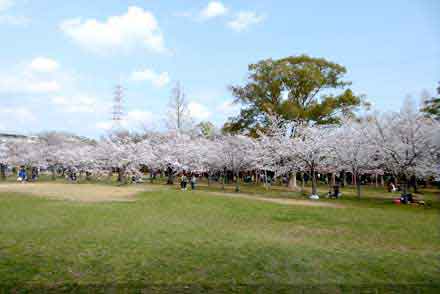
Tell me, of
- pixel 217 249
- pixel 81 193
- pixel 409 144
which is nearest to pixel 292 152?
pixel 409 144

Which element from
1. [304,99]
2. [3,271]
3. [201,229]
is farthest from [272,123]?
[3,271]

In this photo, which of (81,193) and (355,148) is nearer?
(81,193)

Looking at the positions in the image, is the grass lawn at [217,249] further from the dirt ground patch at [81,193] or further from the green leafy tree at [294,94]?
the green leafy tree at [294,94]

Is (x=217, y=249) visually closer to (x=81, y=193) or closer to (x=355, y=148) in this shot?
(x=81, y=193)

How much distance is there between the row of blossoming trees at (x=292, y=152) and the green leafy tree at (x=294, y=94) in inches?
58.8

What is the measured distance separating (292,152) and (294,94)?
982 cm

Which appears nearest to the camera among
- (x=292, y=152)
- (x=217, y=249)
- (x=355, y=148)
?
(x=217, y=249)

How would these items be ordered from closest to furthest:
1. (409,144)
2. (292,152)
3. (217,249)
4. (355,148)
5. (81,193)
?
1. (217,249)
2. (409,144)
3. (81,193)
4. (355,148)
5. (292,152)

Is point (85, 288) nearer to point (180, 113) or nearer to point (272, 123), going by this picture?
point (272, 123)

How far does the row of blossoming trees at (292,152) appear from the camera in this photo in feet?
61.5

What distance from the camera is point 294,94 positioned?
31781 mm

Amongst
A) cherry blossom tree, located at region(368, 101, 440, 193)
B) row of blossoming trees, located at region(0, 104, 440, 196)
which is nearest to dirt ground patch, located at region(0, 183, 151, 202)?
row of blossoming trees, located at region(0, 104, 440, 196)

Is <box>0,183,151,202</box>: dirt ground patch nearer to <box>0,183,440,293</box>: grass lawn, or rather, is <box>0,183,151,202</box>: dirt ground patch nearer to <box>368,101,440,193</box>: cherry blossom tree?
<box>0,183,440,293</box>: grass lawn

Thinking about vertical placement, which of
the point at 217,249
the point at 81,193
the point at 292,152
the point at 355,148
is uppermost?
the point at 355,148
